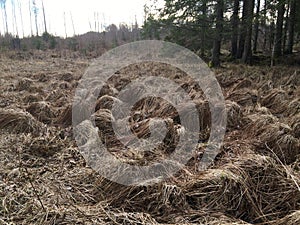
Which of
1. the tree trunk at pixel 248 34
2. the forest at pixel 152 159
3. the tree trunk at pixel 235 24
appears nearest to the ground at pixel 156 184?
the forest at pixel 152 159

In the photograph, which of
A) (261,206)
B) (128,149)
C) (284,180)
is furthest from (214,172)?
(128,149)

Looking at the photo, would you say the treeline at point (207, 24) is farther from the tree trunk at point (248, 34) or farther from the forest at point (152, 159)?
the forest at point (152, 159)

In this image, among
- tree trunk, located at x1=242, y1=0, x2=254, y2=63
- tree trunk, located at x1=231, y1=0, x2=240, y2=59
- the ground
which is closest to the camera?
the ground

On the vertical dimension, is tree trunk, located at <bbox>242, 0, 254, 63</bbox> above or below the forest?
above

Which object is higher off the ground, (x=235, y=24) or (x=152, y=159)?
(x=235, y=24)

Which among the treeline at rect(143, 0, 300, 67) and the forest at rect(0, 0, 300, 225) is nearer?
the forest at rect(0, 0, 300, 225)

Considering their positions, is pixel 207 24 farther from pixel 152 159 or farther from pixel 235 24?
pixel 152 159

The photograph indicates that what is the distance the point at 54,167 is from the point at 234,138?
2013 millimetres

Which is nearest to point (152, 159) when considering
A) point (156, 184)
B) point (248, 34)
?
point (156, 184)

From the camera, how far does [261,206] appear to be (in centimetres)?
199

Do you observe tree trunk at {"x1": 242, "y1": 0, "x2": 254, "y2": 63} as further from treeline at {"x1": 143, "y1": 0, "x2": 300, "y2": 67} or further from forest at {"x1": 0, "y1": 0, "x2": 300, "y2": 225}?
forest at {"x1": 0, "y1": 0, "x2": 300, "y2": 225}

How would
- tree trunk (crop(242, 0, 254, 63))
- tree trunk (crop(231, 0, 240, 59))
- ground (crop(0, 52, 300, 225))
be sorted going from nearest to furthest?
ground (crop(0, 52, 300, 225))
tree trunk (crop(242, 0, 254, 63))
tree trunk (crop(231, 0, 240, 59))

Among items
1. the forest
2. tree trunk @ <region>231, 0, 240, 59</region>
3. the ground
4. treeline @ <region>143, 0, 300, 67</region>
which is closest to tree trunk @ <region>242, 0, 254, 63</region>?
treeline @ <region>143, 0, 300, 67</region>

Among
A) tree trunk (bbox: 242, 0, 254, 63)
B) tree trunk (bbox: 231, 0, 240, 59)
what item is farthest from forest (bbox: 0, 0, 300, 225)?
tree trunk (bbox: 231, 0, 240, 59)
